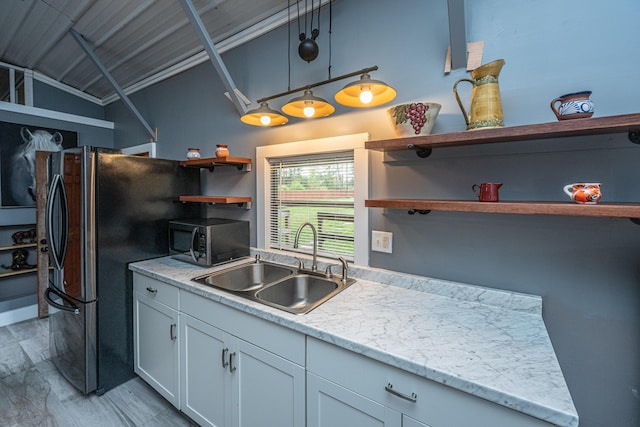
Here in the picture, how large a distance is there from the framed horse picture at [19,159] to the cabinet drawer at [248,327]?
2.96 meters

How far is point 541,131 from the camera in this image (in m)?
0.99

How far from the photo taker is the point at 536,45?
1.19 meters

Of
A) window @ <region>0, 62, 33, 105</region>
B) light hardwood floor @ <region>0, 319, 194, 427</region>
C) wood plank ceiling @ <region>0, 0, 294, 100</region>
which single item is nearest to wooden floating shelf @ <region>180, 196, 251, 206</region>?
wood plank ceiling @ <region>0, 0, 294, 100</region>

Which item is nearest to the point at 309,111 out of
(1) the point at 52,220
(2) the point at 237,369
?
(2) the point at 237,369

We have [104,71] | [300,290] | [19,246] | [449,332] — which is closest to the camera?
[449,332]

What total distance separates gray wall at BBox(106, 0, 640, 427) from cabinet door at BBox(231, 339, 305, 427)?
76cm

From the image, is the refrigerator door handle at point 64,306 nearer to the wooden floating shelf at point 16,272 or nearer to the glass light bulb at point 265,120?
the wooden floating shelf at point 16,272

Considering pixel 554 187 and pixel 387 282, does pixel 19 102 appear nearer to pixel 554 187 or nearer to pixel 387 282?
pixel 387 282

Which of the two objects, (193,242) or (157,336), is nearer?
(157,336)

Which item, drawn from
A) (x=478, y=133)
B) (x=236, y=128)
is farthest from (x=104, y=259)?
(x=478, y=133)

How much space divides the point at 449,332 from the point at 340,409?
1.63ft

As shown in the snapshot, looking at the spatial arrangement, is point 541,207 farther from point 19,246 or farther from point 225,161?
point 19,246

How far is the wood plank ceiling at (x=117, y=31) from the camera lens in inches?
80.0

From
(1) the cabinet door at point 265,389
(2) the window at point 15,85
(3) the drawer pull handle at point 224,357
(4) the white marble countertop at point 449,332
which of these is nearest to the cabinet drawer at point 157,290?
(4) the white marble countertop at point 449,332
